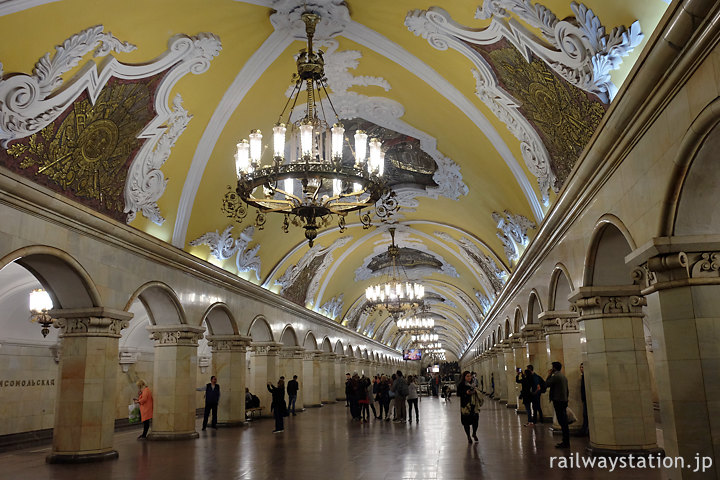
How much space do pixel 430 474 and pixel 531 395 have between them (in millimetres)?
6137

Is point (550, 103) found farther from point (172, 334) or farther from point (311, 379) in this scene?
point (311, 379)

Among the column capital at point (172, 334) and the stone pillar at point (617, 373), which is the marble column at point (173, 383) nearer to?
the column capital at point (172, 334)

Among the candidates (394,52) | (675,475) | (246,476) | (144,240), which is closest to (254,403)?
(144,240)

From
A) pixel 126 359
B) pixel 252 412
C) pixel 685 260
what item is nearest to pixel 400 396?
pixel 252 412

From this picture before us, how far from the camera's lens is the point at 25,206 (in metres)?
7.21

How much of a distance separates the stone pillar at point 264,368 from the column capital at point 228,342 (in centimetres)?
247

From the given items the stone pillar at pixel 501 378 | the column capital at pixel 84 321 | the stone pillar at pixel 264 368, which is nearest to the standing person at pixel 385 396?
the stone pillar at pixel 264 368

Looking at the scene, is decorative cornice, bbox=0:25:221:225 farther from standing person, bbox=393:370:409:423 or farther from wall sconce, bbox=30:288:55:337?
standing person, bbox=393:370:409:423

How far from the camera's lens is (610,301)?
774 cm

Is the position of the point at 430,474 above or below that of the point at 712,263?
below

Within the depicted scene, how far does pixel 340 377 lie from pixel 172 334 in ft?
56.7

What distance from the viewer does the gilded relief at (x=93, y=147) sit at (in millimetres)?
7355

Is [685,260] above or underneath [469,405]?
above

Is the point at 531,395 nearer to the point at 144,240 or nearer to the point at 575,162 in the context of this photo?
the point at 575,162
